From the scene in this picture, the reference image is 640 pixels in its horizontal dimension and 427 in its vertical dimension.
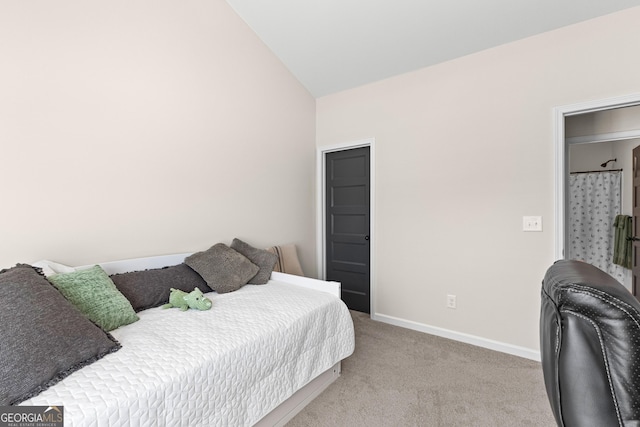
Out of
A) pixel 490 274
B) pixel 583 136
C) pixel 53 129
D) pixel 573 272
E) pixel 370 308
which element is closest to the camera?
pixel 573 272

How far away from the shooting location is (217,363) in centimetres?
128

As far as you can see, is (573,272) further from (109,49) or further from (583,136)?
(583,136)

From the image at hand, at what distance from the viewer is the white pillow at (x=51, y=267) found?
157cm

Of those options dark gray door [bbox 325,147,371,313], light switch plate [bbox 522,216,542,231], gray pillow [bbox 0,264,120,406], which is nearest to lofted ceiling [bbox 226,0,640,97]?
dark gray door [bbox 325,147,371,313]

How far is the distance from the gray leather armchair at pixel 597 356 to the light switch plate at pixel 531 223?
2.04 m

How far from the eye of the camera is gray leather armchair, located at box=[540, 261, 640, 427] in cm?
53

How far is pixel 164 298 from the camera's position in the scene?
1919 millimetres

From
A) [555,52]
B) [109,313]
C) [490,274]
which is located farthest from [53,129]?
[555,52]

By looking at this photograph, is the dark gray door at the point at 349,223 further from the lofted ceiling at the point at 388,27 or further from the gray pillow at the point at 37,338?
the gray pillow at the point at 37,338

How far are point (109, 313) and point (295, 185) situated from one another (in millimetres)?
2162

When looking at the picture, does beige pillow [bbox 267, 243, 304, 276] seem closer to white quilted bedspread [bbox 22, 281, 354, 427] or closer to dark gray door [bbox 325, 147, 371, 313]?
dark gray door [bbox 325, 147, 371, 313]

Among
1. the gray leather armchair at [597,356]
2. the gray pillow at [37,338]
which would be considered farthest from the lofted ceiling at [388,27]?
the gray pillow at [37,338]

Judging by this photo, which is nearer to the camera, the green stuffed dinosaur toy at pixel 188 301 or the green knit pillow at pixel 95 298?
the green knit pillow at pixel 95 298

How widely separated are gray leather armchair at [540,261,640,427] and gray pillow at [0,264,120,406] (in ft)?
4.84
